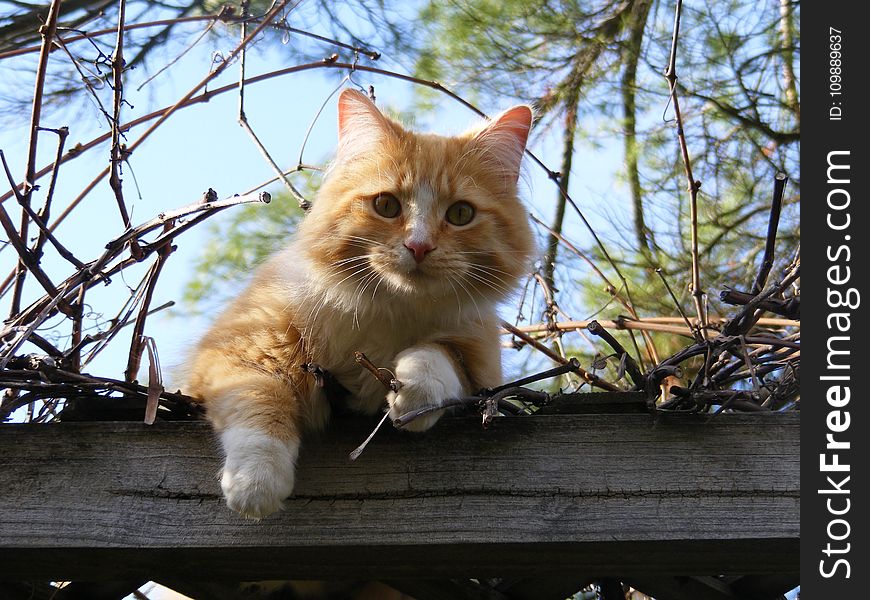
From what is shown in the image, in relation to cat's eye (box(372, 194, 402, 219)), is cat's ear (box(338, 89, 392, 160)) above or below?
above

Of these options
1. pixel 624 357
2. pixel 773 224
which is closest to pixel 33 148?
pixel 624 357

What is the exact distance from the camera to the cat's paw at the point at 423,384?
140 cm

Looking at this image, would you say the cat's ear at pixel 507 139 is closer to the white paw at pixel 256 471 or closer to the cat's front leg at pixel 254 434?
the cat's front leg at pixel 254 434

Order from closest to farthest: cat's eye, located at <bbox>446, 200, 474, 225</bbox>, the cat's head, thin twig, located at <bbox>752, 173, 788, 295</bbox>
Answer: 1. thin twig, located at <bbox>752, 173, 788, 295</bbox>
2. the cat's head
3. cat's eye, located at <bbox>446, 200, 474, 225</bbox>

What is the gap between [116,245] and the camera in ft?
4.80

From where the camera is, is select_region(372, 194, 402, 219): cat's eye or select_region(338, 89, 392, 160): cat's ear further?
select_region(338, 89, 392, 160): cat's ear

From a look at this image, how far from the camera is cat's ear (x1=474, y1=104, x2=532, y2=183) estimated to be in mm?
2029

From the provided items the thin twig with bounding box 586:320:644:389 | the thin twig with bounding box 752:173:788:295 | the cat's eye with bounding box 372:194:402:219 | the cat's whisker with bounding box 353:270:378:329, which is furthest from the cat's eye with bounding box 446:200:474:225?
the thin twig with bounding box 752:173:788:295

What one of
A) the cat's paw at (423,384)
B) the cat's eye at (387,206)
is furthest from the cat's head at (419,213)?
the cat's paw at (423,384)

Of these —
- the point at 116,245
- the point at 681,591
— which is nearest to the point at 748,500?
the point at 681,591

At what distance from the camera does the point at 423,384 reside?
143 cm

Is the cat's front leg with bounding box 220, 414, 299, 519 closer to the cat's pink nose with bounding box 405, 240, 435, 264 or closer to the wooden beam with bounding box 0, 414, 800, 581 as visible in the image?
the wooden beam with bounding box 0, 414, 800, 581

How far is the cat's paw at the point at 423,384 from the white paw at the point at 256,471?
196 millimetres

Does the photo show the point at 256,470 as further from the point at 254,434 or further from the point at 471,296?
the point at 471,296
